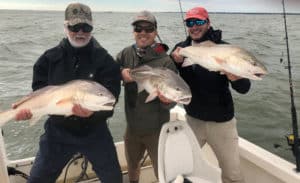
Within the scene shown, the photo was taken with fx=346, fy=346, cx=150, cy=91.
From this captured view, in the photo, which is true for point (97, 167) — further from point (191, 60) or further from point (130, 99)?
point (191, 60)

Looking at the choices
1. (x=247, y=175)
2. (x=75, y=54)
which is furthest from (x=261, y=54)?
(x=75, y=54)

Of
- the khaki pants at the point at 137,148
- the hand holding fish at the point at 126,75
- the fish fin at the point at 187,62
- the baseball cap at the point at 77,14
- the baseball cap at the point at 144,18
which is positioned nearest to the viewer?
the baseball cap at the point at 77,14

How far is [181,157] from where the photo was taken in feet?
10.6

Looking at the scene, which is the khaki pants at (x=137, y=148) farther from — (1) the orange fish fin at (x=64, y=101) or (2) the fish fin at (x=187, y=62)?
(1) the orange fish fin at (x=64, y=101)

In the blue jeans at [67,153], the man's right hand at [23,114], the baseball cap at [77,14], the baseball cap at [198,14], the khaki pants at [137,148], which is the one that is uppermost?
the baseball cap at [77,14]

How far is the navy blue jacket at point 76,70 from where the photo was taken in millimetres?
3215

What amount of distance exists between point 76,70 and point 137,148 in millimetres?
1150

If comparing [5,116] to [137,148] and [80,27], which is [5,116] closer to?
[80,27]

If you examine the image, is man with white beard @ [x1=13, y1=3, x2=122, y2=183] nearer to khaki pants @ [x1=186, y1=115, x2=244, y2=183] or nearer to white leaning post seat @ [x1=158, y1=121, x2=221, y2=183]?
white leaning post seat @ [x1=158, y1=121, x2=221, y2=183]

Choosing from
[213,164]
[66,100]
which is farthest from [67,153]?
[213,164]

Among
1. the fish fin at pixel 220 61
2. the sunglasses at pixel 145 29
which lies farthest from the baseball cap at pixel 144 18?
the fish fin at pixel 220 61

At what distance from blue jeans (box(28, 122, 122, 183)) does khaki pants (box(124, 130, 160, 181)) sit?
485 mm

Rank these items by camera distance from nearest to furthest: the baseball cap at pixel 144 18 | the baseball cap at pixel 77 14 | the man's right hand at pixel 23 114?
the man's right hand at pixel 23 114 → the baseball cap at pixel 77 14 → the baseball cap at pixel 144 18

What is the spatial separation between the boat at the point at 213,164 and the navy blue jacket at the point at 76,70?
2.48 feet
